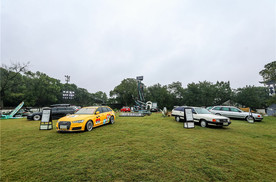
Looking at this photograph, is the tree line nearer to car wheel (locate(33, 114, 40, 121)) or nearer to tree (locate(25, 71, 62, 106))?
tree (locate(25, 71, 62, 106))

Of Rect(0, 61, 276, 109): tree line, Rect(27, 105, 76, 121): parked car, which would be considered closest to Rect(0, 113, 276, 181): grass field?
Rect(27, 105, 76, 121): parked car

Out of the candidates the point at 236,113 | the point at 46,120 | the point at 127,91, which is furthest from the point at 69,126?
the point at 127,91

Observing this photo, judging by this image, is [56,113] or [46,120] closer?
[46,120]

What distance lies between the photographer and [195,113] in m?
8.11

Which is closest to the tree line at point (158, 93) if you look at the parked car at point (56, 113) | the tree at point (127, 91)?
the tree at point (127, 91)

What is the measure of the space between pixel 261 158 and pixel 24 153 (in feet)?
22.6

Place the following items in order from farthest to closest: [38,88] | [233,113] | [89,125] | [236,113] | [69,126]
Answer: [38,88] → [233,113] → [236,113] → [89,125] → [69,126]

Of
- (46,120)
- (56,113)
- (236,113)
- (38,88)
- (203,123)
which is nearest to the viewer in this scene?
(46,120)

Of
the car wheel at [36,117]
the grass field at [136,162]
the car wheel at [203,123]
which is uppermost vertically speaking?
the car wheel at [36,117]

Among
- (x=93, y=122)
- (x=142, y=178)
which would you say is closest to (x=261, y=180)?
(x=142, y=178)

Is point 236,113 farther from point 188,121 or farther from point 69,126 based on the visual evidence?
point 69,126

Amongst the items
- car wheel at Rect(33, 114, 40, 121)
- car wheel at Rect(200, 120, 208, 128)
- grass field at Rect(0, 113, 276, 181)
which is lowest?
grass field at Rect(0, 113, 276, 181)

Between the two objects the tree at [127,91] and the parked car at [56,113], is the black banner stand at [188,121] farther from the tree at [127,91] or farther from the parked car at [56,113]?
the tree at [127,91]

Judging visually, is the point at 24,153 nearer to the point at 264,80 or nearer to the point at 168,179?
the point at 168,179
